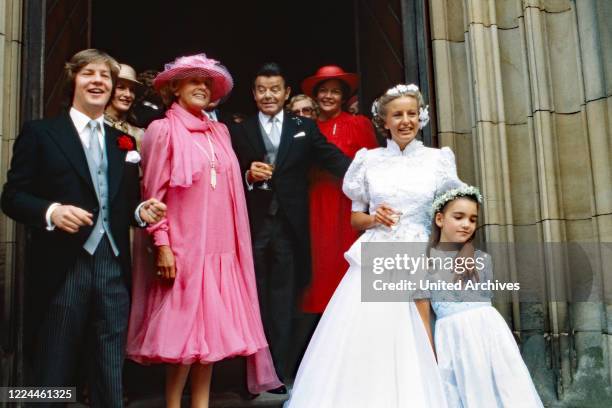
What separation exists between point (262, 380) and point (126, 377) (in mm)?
1490

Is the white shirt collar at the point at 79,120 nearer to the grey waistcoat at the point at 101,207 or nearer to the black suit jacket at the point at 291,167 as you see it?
the grey waistcoat at the point at 101,207

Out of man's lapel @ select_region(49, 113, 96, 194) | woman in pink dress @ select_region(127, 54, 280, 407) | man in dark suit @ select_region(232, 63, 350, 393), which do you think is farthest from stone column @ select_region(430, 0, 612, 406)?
man's lapel @ select_region(49, 113, 96, 194)

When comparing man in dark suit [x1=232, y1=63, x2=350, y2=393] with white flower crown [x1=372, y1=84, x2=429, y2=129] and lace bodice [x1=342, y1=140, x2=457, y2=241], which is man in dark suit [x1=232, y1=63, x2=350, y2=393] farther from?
white flower crown [x1=372, y1=84, x2=429, y2=129]

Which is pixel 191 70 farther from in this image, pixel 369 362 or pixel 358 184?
pixel 369 362

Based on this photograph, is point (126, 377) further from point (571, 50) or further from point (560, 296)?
point (571, 50)

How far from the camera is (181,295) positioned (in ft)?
12.7

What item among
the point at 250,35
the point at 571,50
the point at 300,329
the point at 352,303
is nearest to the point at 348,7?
the point at 250,35

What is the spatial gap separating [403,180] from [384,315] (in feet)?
2.74

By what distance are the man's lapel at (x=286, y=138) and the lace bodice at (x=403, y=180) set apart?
0.52 meters

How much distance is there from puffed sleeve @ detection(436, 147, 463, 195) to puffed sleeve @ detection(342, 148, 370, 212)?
438mm

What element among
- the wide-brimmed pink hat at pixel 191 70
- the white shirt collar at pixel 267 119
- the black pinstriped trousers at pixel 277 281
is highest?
the wide-brimmed pink hat at pixel 191 70

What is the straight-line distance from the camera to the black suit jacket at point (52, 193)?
3463mm

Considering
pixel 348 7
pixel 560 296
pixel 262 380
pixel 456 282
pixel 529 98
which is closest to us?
pixel 456 282

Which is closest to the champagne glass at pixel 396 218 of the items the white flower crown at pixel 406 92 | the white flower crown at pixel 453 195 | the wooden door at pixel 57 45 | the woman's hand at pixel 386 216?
the woman's hand at pixel 386 216
